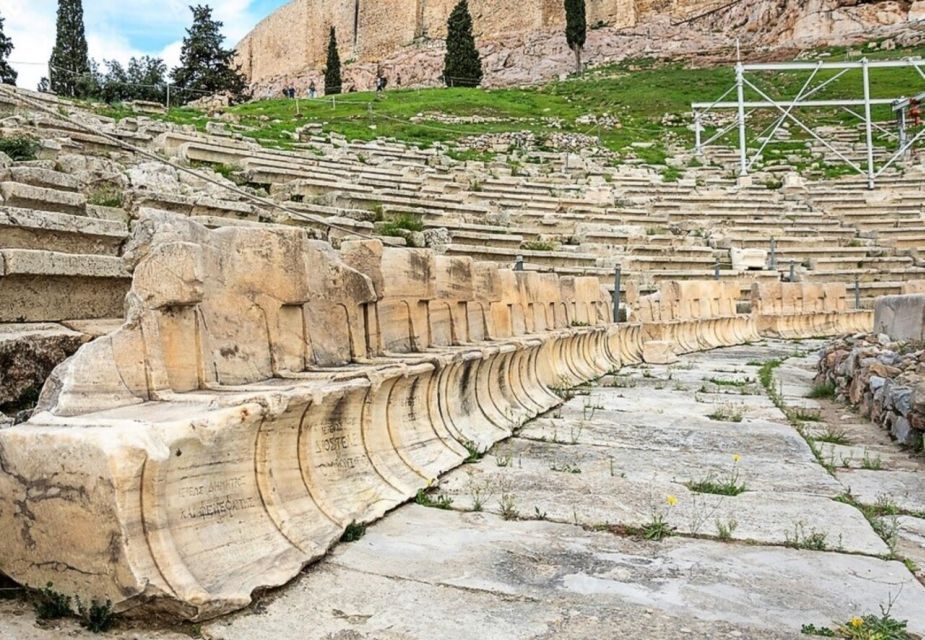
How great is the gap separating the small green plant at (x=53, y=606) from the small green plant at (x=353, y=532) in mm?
1034

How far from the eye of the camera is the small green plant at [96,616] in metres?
2.07

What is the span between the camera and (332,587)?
2492mm

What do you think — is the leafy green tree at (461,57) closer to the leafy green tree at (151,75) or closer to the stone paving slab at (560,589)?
the leafy green tree at (151,75)

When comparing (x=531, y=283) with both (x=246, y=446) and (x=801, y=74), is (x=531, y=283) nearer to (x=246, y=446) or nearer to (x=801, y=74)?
(x=246, y=446)

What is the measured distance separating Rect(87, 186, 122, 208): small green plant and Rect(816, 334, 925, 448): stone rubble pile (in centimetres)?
787

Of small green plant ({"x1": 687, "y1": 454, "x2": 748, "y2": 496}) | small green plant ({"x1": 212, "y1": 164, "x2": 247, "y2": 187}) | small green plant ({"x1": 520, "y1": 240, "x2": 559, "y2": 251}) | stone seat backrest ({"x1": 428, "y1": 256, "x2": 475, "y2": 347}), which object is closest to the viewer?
small green plant ({"x1": 687, "y1": 454, "x2": 748, "y2": 496})

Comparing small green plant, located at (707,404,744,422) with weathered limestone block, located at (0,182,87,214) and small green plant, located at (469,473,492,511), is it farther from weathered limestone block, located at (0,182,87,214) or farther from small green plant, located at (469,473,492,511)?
weathered limestone block, located at (0,182,87,214)

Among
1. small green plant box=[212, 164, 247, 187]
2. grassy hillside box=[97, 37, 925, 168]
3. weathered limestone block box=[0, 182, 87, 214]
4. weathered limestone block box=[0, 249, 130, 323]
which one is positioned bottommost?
weathered limestone block box=[0, 249, 130, 323]

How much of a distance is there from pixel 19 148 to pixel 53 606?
947cm

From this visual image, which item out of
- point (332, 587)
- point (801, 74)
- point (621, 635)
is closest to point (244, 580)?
point (332, 587)

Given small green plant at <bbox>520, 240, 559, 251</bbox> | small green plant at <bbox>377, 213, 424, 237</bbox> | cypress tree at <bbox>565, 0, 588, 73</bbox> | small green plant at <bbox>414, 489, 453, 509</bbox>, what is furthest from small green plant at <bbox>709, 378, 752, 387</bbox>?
cypress tree at <bbox>565, 0, 588, 73</bbox>

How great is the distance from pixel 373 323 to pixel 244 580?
2.28 meters

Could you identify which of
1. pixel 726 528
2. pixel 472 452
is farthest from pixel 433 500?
pixel 726 528

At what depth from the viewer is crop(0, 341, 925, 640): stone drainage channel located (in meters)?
2.25
